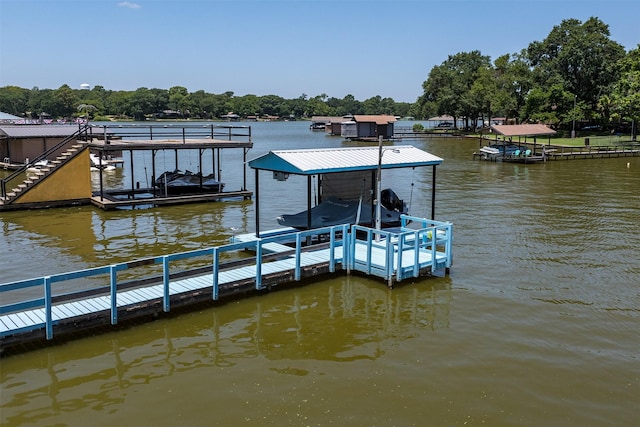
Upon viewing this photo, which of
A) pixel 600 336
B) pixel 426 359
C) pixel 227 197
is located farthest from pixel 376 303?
pixel 227 197

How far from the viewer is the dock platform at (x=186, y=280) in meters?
12.1

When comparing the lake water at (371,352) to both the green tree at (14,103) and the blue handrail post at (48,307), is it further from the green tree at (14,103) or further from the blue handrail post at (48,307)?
the green tree at (14,103)

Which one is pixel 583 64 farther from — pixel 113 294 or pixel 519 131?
pixel 113 294

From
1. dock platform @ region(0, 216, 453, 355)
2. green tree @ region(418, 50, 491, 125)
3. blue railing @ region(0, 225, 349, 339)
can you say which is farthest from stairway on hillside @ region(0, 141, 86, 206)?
green tree @ region(418, 50, 491, 125)

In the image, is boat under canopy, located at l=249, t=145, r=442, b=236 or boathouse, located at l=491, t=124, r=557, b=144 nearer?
boat under canopy, located at l=249, t=145, r=442, b=236

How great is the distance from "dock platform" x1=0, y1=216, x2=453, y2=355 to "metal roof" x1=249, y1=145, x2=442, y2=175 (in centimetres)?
199

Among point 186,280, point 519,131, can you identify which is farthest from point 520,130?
point 186,280

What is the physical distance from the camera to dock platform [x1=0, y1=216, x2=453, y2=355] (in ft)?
39.8

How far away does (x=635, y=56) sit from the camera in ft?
230

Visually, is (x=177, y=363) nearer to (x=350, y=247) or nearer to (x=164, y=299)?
(x=164, y=299)

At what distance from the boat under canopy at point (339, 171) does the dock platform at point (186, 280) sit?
82 centimetres

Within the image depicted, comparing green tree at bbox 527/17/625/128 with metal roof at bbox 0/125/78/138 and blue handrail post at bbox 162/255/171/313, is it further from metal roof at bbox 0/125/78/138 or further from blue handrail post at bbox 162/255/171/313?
blue handrail post at bbox 162/255/171/313

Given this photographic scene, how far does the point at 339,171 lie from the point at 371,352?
23.6 ft

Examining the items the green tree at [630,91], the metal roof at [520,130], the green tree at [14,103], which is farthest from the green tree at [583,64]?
the green tree at [14,103]
